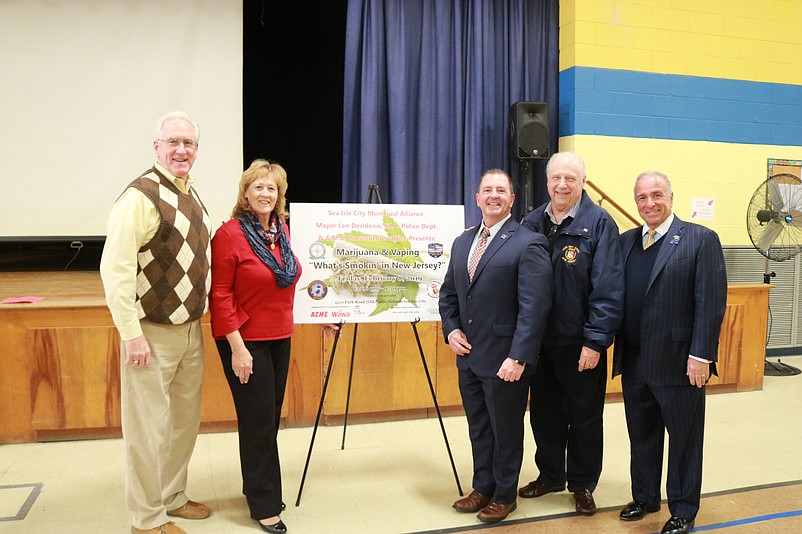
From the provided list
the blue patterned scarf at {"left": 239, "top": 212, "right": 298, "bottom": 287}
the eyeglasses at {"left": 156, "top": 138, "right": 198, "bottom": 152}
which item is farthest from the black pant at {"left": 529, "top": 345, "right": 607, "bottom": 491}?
the eyeglasses at {"left": 156, "top": 138, "right": 198, "bottom": 152}

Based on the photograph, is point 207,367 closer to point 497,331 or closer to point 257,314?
point 257,314

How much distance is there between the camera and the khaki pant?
2.27 meters

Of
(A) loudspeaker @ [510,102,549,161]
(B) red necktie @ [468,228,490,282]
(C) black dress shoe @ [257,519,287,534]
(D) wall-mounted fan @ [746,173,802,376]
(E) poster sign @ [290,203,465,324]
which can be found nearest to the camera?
(C) black dress shoe @ [257,519,287,534]

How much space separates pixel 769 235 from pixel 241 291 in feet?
14.2

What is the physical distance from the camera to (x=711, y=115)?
18.0ft

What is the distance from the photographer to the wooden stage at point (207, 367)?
3.36 meters

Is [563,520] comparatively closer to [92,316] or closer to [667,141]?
[92,316]

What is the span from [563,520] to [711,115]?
13.9ft

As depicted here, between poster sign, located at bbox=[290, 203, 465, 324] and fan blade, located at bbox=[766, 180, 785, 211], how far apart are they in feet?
10.6

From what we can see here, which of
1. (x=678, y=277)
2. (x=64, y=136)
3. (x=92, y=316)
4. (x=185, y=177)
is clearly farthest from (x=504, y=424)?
(x=64, y=136)

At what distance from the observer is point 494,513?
2.54 metres

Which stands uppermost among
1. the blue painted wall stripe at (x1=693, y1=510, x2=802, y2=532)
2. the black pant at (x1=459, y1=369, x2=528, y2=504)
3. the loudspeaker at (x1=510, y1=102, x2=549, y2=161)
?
the loudspeaker at (x1=510, y1=102, x2=549, y2=161)

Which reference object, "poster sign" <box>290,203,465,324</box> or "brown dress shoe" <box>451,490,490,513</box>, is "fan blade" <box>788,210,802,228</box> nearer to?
"poster sign" <box>290,203,465,324</box>

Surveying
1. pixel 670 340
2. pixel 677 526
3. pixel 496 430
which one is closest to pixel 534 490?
pixel 496 430
